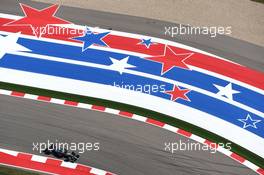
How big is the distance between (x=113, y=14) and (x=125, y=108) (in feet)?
22.0

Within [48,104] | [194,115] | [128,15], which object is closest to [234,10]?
[128,15]

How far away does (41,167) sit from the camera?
590 inches

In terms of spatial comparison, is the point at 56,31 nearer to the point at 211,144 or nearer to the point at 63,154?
the point at 63,154

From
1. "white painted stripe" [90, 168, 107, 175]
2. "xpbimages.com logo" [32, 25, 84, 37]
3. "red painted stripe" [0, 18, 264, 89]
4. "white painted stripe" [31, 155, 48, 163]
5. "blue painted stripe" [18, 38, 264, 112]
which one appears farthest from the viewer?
"xpbimages.com logo" [32, 25, 84, 37]

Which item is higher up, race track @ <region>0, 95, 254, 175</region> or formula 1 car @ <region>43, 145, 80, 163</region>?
race track @ <region>0, 95, 254, 175</region>

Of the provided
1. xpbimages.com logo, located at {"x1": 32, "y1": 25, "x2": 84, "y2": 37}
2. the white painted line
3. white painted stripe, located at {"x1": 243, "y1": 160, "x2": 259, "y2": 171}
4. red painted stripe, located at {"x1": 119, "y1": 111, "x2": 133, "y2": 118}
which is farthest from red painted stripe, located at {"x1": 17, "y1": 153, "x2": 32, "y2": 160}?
white painted stripe, located at {"x1": 243, "y1": 160, "x2": 259, "y2": 171}

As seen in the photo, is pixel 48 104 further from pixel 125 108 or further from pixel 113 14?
pixel 113 14

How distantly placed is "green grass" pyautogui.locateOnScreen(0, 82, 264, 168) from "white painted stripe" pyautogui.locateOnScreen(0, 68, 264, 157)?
7.7 inches

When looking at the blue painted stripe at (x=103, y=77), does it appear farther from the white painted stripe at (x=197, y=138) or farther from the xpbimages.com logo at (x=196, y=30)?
the xpbimages.com logo at (x=196, y=30)

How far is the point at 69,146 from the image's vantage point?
51.3 ft

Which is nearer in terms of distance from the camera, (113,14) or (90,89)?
(90,89)

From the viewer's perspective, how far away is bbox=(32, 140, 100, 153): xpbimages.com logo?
15531 mm

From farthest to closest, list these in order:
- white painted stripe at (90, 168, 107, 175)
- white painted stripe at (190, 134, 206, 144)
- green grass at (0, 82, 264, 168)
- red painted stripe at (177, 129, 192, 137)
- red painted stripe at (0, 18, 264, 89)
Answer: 1. red painted stripe at (0, 18, 264, 89)
2. red painted stripe at (177, 129, 192, 137)
3. white painted stripe at (190, 134, 206, 144)
4. green grass at (0, 82, 264, 168)
5. white painted stripe at (90, 168, 107, 175)

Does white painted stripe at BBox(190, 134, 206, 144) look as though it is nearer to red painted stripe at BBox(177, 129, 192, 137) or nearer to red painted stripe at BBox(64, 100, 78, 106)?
red painted stripe at BBox(177, 129, 192, 137)
